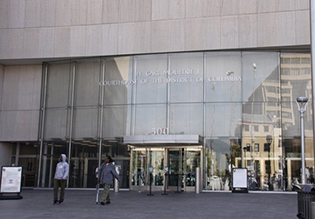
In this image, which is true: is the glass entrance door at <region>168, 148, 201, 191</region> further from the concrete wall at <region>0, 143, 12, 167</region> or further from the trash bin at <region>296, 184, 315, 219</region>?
the trash bin at <region>296, 184, 315, 219</region>

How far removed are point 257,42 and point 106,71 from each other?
8.38 meters

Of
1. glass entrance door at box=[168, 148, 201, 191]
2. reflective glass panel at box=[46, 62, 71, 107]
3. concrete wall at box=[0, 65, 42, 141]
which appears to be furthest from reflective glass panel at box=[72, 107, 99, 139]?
glass entrance door at box=[168, 148, 201, 191]

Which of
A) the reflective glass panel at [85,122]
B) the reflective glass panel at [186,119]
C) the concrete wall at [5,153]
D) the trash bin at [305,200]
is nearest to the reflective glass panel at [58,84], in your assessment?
the reflective glass panel at [85,122]

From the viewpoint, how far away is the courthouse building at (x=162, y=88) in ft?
71.3

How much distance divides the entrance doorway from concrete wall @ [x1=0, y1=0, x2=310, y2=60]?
5.34m

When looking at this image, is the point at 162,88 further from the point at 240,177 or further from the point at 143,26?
the point at 240,177

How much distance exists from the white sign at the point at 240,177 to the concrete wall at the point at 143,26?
6.32 metres

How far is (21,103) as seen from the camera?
84.2 feet

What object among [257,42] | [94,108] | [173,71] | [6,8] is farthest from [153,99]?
[6,8]

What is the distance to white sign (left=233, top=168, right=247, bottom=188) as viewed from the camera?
20.6 m

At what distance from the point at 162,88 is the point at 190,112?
2035 mm

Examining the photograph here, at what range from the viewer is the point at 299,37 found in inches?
841

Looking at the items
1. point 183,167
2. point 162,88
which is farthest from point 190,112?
point 183,167

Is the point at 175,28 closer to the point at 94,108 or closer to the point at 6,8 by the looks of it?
the point at 94,108
